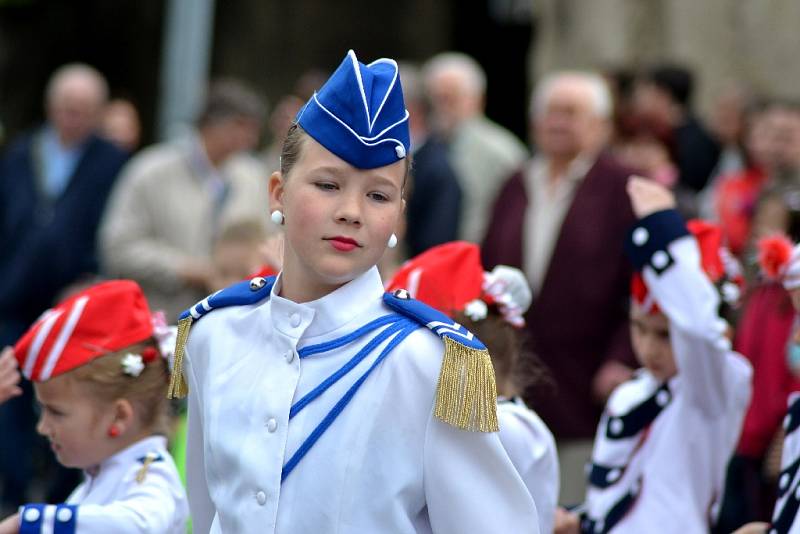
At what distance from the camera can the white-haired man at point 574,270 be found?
22.0 ft

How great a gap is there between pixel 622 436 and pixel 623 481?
14cm

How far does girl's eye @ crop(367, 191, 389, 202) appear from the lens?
3.06m

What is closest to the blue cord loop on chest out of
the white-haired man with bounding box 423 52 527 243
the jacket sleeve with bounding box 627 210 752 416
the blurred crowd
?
the jacket sleeve with bounding box 627 210 752 416

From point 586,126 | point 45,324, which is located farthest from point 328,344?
point 586,126

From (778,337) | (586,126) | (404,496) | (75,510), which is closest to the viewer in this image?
(404,496)

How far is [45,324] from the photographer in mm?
4121

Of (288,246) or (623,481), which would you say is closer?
(288,246)

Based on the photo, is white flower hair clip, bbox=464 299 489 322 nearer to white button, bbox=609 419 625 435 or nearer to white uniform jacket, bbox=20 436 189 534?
white button, bbox=609 419 625 435

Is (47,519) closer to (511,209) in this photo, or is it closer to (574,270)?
(574,270)

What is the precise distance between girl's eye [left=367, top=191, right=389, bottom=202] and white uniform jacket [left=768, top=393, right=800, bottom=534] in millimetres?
1394

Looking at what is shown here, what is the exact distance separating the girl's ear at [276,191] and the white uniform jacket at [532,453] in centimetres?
97

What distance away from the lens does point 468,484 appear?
298 centimetres

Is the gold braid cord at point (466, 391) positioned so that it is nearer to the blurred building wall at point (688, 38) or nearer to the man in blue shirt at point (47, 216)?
the man in blue shirt at point (47, 216)

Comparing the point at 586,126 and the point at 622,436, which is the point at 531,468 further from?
the point at 586,126
